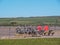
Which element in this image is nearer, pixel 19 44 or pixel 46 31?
pixel 19 44

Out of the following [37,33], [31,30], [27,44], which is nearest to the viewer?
[27,44]

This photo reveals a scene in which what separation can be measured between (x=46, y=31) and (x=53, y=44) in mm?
12991

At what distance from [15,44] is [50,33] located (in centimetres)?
1365

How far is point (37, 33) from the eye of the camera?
31.5 meters

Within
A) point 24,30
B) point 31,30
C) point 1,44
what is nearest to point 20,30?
point 24,30

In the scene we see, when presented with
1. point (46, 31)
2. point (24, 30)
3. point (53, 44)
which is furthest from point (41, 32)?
point (53, 44)

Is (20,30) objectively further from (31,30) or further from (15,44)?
(15,44)

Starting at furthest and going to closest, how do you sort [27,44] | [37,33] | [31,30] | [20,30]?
1. [20,30]
2. [31,30]
3. [37,33]
4. [27,44]

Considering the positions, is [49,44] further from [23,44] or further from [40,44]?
[23,44]

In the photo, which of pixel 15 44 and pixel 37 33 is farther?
pixel 37 33

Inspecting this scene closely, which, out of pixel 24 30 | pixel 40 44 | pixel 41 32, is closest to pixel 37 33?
pixel 41 32

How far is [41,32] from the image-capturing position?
1266 inches

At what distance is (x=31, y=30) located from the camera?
34.1 m

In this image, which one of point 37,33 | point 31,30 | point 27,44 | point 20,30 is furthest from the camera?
point 20,30
